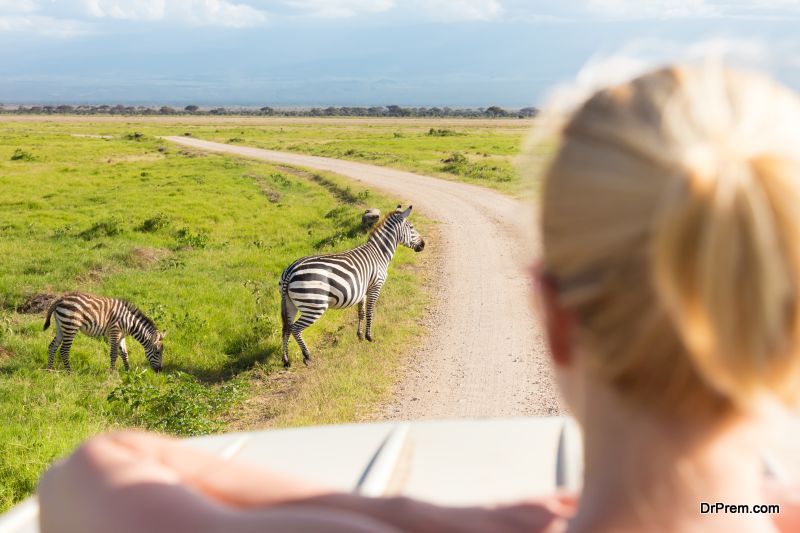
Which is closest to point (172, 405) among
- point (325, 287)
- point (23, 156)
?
point (325, 287)

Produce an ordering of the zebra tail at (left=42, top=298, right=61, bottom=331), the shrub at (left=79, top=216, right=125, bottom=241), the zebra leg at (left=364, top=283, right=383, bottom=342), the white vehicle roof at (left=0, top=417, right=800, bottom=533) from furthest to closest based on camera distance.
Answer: the shrub at (left=79, top=216, right=125, bottom=241) → the zebra leg at (left=364, top=283, right=383, bottom=342) → the zebra tail at (left=42, top=298, right=61, bottom=331) → the white vehicle roof at (left=0, top=417, right=800, bottom=533)

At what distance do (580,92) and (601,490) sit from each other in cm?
54

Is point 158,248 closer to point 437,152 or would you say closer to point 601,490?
point 601,490

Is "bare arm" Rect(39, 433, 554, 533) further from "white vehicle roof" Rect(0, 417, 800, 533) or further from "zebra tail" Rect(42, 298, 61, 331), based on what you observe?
"zebra tail" Rect(42, 298, 61, 331)

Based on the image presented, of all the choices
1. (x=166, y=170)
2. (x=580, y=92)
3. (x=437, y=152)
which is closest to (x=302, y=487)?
(x=580, y=92)

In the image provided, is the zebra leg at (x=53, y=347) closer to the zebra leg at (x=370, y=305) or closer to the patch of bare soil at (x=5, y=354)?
the patch of bare soil at (x=5, y=354)

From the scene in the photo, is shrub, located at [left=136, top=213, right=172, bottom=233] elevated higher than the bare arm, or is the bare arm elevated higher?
the bare arm

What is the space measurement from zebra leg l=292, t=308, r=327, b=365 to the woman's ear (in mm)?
7977

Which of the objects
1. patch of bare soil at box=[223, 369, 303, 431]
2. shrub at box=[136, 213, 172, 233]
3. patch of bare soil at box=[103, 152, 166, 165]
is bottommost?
patch of bare soil at box=[103, 152, 166, 165]

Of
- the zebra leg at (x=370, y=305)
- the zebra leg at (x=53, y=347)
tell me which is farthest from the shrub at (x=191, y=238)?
the zebra leg at (x=53, y=347)

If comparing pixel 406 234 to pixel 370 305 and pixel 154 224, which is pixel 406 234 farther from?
pixel 154 224

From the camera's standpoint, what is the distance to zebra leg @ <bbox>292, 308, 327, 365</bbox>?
29.0ft

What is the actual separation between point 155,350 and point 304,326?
171cm

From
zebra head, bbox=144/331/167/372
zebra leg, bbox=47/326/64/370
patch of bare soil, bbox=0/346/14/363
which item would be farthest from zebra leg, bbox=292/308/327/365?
patch of bare soil, bbox=0/346/14/363
